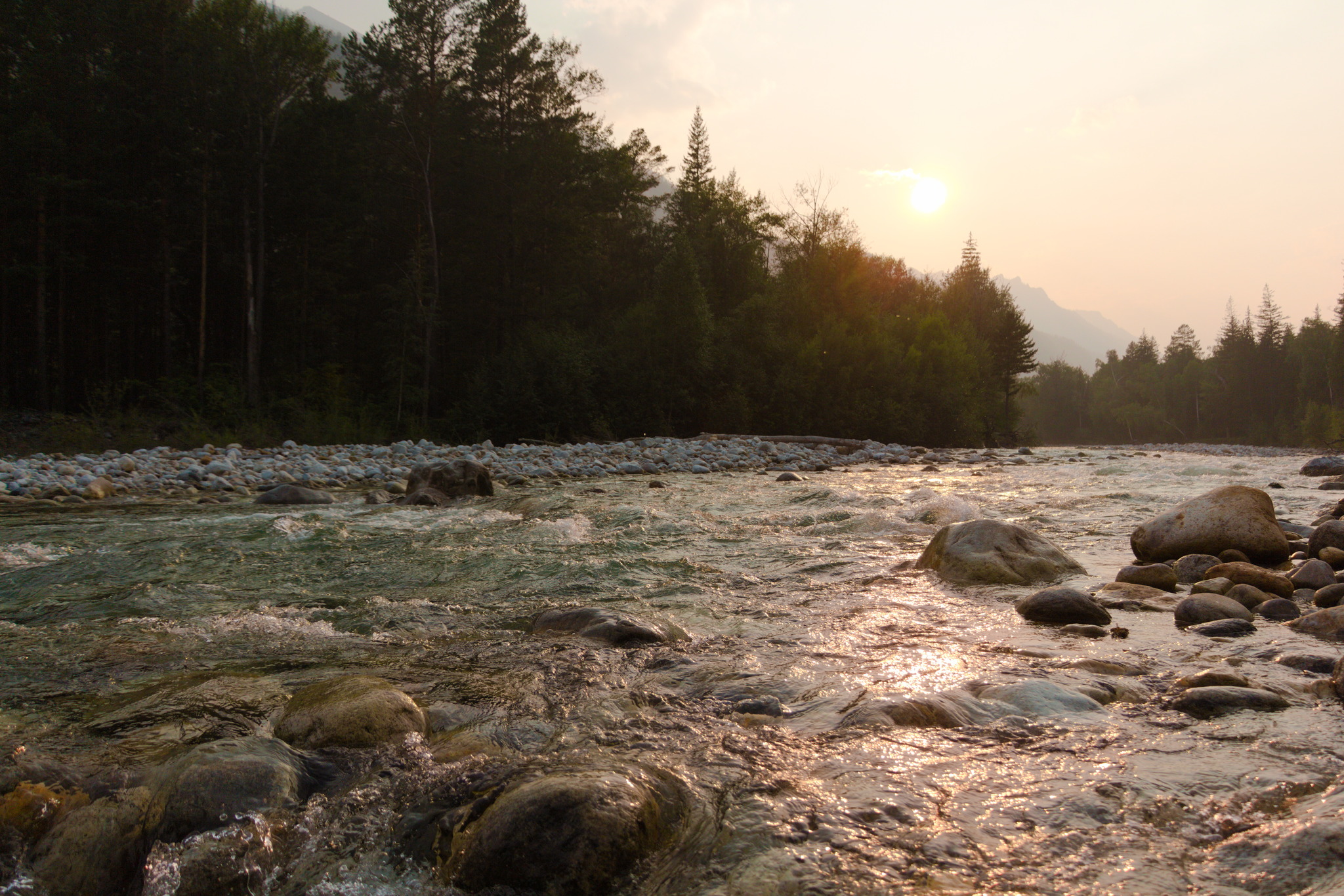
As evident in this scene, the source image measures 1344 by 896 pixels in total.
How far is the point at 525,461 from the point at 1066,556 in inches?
417

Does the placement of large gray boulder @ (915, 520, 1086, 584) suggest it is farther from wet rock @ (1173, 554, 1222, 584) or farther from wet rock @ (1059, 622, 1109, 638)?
wet rock @ (1059, 622, 1109, 638)

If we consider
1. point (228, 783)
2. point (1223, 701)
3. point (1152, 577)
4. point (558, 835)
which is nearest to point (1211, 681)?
point (1223, 701)

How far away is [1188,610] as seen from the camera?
3.81m

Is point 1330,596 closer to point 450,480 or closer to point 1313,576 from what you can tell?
point 1313,576

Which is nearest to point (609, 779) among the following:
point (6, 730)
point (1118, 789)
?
point (1118, 789)

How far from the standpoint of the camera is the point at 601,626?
3717 mm

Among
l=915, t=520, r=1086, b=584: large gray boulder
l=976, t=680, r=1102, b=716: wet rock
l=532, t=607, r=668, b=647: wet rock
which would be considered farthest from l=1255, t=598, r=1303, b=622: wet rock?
l=532, t=607, r=668, b=647: wet rock

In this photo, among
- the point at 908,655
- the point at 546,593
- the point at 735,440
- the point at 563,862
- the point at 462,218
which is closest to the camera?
the point at 563,862

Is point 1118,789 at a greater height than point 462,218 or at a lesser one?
lesser

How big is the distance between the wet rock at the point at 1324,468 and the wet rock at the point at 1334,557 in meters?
11.1

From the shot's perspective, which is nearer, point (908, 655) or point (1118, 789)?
point (1118, 789)

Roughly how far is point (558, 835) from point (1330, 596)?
442 centimetres

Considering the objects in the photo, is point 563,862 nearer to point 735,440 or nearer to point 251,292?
point 735,440

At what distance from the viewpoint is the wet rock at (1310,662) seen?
9.89 feet
